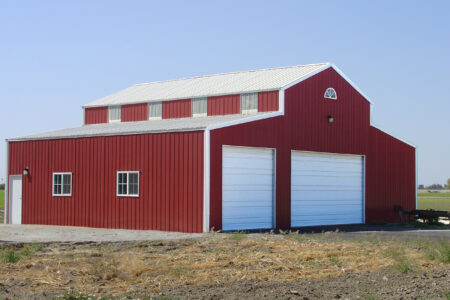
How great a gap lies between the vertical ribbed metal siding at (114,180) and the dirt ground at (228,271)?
5.40m

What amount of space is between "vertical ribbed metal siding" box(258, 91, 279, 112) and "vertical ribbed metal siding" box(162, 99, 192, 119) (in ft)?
12.7

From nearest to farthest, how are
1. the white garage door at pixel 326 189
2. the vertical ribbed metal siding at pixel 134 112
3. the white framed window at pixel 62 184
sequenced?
the white garage door at pixel 326 189
the white framed window at pixel 62 184
the vertical ribbed metal siding at pixel 134 112

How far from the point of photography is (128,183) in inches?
1020

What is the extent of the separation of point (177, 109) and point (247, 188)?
25.2ft

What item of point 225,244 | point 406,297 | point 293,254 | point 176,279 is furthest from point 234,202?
point 406,297

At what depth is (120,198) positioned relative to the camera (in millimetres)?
26094

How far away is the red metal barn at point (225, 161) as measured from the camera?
955 inches

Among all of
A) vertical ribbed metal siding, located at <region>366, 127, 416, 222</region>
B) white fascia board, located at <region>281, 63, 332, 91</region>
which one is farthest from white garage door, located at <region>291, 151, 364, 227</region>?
white fascia board, located at <region>281, 63, 332, 91</region>

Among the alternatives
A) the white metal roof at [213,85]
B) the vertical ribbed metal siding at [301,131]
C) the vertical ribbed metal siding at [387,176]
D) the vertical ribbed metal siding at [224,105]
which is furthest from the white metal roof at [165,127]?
the vertical ribbed metal siding at [387,176]

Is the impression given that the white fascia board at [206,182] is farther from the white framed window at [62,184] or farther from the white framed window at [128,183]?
the white framed window at [62,184]

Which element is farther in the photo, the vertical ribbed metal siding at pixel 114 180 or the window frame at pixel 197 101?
the window frame at pixel 197 101

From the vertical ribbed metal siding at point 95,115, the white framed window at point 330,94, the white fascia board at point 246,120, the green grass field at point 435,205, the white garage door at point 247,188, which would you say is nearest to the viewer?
the white fascia board at point 246,120

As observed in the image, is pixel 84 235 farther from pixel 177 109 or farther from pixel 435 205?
pixel 435 205

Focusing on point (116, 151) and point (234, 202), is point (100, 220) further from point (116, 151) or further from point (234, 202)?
point (234, 202)
